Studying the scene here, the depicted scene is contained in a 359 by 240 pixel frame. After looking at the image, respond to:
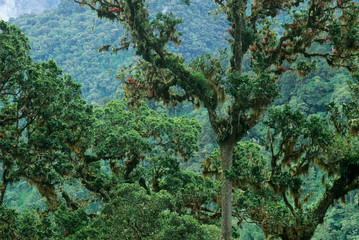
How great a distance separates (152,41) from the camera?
316 inches

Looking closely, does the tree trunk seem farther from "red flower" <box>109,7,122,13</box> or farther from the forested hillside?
"red flower" <box>109,7,122,13</box>

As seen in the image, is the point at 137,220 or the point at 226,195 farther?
the point at 137,220

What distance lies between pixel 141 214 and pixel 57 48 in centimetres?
7544

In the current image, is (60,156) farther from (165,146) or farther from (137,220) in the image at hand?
(165,146)

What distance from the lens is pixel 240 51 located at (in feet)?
25.2

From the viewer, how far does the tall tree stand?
7320mm

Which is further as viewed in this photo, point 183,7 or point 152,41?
point 183,7

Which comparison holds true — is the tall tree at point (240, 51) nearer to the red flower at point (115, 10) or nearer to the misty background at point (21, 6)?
the red flower at point (115, 10)

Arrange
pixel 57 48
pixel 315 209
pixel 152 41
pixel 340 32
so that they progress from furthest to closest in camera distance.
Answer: pixel 57 48 < pixel 152 41 < pixel 340 32 < pixel 315 209

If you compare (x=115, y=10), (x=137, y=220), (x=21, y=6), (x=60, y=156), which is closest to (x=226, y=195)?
(x=137, y=220)

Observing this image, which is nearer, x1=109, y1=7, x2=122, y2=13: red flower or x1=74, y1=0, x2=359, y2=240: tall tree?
x1=74, y1=0, x2=359, y2=240: tall tree

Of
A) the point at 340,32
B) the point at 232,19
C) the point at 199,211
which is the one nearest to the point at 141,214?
the point at 199,211

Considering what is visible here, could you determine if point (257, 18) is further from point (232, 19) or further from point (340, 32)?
point (340, 32)

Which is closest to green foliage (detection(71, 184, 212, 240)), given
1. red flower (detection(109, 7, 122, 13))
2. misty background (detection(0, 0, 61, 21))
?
red flower (detection(109, 7, 122, 13))
